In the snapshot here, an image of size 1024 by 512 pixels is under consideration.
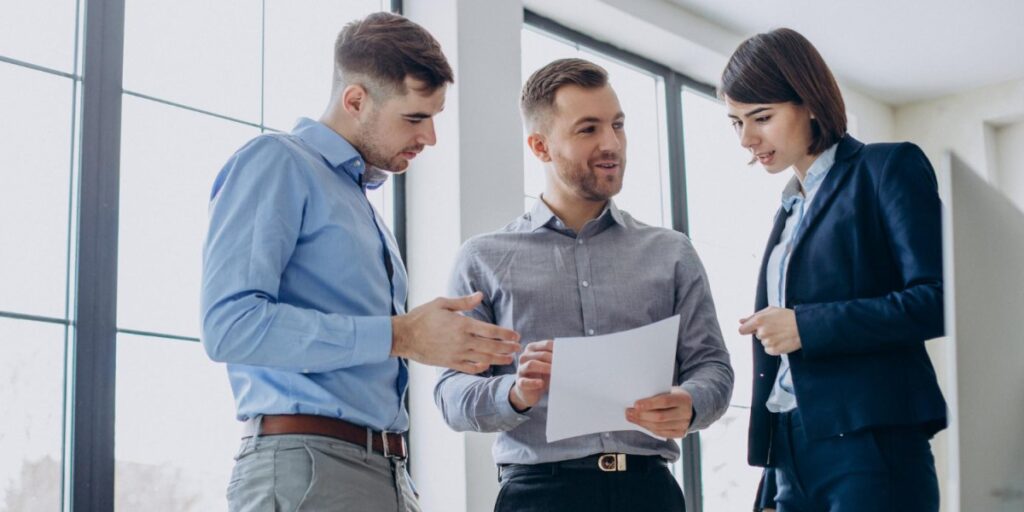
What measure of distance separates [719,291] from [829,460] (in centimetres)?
321

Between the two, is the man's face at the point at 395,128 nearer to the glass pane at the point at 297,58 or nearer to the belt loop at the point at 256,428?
the belt loop at the point at 256,428

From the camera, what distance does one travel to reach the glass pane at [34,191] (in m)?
2.83

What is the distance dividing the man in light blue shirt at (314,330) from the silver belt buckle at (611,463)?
1.28 ft

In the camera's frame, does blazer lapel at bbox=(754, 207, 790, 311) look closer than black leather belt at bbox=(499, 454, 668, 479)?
No

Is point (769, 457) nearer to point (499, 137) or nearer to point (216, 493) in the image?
point (216, 493)

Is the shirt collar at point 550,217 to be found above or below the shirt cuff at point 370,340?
above

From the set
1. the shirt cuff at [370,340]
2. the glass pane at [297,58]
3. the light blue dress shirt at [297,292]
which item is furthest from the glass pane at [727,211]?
the shirt cuff at [370,340]

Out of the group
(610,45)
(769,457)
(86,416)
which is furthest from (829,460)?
(610,45)

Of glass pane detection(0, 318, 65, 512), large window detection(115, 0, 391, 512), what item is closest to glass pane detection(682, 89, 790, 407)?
large window detection(115, 0, 391, 512)

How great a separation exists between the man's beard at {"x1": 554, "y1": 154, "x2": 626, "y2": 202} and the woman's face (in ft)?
0.94

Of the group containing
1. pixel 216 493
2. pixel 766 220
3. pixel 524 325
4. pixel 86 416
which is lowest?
pixel 216 493

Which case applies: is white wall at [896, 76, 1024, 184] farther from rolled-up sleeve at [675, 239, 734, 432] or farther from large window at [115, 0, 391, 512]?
rolled-up sleeve at [675, 239, 734, 432]

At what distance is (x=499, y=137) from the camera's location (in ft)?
12.5

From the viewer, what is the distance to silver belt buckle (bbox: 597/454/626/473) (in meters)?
2.18
